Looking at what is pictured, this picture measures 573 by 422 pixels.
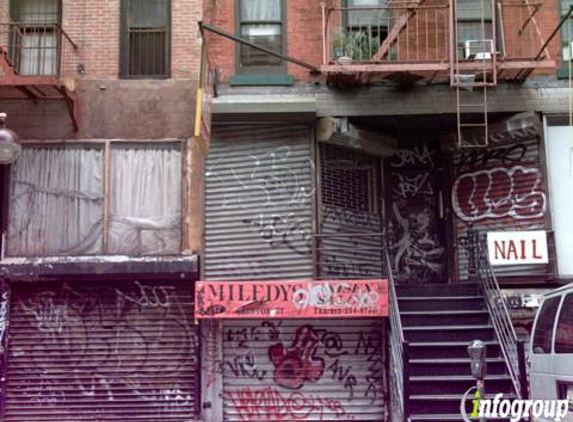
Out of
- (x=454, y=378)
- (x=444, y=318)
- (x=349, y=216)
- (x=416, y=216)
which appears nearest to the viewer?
(x=454, y=378)

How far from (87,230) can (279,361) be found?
387 cm

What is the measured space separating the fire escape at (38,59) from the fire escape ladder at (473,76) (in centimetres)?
632

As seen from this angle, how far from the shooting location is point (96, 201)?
12805 mm

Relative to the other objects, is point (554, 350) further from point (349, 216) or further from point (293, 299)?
point (349, 216)

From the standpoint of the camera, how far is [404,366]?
394 inches

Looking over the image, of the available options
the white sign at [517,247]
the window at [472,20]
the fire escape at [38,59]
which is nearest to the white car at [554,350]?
the white sign at [517,247]

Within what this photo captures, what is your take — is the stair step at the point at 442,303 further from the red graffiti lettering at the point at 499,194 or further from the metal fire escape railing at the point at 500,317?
the red graffiti lettering at the point at 499,194

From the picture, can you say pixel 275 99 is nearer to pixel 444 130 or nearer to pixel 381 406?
pixel 444 130

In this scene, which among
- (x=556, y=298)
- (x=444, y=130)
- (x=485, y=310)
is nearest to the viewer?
(x=556, y=298)

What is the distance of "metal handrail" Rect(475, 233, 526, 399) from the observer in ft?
34.0

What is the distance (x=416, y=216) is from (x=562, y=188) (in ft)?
8.52

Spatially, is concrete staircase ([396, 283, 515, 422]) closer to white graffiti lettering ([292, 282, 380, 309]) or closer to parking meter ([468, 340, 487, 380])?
white graffiti lettering ([292, 282, 380, 309])

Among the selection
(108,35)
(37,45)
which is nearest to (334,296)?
(108,35)

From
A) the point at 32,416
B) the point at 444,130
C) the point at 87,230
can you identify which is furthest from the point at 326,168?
the point at 32,416
